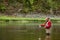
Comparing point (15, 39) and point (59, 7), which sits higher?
point (15, 39)

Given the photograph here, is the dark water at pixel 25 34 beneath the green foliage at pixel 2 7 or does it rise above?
above

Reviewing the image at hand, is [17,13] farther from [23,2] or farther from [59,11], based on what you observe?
[59,11]

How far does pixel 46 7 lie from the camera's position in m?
57.2

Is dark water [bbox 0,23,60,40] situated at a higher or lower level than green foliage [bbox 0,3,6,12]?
higher

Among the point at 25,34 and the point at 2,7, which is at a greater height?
the point at 25,34

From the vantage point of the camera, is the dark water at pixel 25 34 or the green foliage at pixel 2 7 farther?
the green foliage at pixel 2 7

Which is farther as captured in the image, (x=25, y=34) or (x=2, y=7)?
(x=2, y=7)

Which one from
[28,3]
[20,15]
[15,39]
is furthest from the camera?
[28,3]

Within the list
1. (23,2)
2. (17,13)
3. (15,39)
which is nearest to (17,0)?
(23,2)

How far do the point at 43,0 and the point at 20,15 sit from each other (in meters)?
7.34

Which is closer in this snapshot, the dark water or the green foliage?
the dark water

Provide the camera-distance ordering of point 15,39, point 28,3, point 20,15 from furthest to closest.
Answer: point 28,3, point 20,15, point 15,39

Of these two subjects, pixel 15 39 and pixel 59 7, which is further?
pixel 59 7

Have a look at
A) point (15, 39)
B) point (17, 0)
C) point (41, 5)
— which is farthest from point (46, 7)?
point (15, 39)
